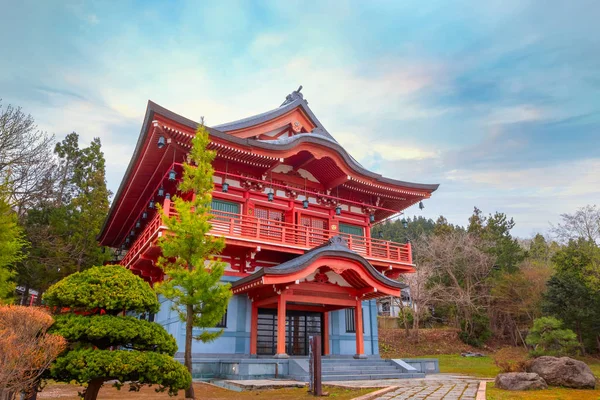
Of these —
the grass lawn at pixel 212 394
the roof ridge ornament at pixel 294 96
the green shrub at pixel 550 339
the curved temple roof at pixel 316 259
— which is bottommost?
the grass lawn at pixel 212 394

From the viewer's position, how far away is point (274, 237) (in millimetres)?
15719

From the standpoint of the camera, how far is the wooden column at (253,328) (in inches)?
571

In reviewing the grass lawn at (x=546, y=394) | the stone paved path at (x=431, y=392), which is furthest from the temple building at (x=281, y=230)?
the grass lawn at (x=546, y=394)

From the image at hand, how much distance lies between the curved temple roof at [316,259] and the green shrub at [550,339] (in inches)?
341

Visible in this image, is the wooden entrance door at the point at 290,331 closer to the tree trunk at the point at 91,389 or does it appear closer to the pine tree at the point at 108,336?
the pine tree at the point at 108,336

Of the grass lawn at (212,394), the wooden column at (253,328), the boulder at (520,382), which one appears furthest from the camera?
the wooden column at (253,328)

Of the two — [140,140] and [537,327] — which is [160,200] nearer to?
[140,140]

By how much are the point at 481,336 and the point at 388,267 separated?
16.6 m

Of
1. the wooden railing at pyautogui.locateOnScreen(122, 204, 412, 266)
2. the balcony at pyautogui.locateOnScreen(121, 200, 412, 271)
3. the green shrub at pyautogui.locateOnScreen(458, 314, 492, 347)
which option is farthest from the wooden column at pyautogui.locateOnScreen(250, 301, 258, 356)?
the green shrub at pyautogui.locateOnScreen(458, 314, 492, 347)

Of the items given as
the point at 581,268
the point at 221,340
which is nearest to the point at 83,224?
the point at 221,340

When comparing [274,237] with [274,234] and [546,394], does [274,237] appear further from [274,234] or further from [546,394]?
[546,394]

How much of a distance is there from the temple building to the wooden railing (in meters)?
0.05

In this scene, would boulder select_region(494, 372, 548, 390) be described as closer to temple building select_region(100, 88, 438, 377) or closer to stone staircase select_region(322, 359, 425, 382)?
stone staircase select_region(322, 359, 425, 382)

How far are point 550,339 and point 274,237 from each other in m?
13.7
